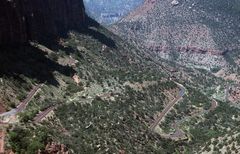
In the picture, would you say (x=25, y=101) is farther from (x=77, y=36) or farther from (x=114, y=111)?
(x=77, y=36)

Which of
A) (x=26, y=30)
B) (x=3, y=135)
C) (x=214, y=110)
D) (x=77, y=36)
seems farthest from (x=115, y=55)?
(x=3, y=135)

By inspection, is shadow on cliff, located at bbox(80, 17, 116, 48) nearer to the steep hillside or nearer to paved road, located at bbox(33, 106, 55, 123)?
the steep hillside

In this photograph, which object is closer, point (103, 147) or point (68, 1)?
point (103, 147)

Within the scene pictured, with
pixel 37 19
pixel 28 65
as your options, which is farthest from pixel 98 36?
pixel 28 65

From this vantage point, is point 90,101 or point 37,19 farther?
point 37,19

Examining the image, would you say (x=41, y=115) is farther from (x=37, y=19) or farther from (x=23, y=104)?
(x=37, y=19)
